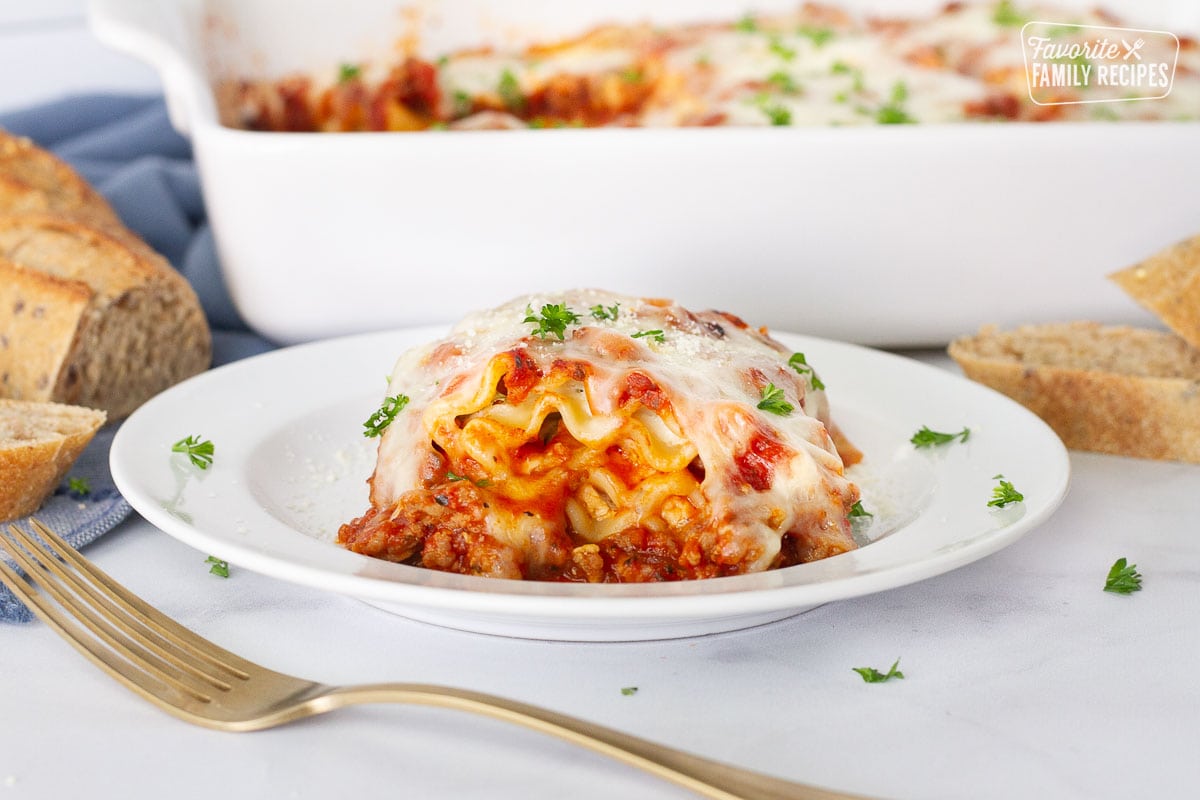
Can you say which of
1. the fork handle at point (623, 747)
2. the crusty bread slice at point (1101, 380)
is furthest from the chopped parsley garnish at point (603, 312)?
the crusty bread slice at point (1101, 380)

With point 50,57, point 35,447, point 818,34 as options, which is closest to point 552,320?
point 35,447

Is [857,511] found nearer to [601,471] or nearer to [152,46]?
[601,471]

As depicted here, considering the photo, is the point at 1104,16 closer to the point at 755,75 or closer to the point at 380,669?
the point at 755,75

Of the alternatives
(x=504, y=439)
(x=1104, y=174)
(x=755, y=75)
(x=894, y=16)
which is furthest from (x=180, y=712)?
(x=894, y=16)

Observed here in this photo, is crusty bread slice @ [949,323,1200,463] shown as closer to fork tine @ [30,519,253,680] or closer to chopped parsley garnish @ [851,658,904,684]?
chopped parsley garnish @ [851,658,904,684]

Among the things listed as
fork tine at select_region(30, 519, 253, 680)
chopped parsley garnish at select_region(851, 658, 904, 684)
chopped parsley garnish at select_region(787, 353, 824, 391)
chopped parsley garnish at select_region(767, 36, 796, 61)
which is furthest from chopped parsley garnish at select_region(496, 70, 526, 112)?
chopped parsley garnish at select_region(851, 658, 904, 684)

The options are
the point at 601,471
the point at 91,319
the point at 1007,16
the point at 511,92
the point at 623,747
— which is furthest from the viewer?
the point at 1007,16
